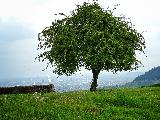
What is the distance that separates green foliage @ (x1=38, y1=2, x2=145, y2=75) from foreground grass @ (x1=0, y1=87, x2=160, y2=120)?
18477 mm

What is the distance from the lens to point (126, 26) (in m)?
63.0

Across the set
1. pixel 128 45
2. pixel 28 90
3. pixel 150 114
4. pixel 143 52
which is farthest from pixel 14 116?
pixel 143 52

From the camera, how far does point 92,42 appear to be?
58.8m

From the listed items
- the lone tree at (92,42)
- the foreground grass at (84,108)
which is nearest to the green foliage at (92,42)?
the lone tree at (92,42)

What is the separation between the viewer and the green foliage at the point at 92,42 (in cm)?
5800

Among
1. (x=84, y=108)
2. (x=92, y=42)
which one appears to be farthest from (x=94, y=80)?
(x=84, y=108)

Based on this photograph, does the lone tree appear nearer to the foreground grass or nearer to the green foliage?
the green foliage

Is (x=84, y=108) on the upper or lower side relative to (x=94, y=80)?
lower

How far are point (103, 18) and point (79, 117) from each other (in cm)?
3448

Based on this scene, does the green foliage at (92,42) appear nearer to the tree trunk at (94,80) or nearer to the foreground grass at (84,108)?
the tree trunk at (94,80)

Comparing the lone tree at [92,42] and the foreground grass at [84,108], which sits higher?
the lone tree at [92,42]

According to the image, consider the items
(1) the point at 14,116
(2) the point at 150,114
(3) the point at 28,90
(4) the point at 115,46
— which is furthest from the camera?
(4) the point at 115,46

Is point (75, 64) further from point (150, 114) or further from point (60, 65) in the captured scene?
point (150, 114)

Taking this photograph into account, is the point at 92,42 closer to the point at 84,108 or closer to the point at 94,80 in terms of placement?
the point at 94,80
